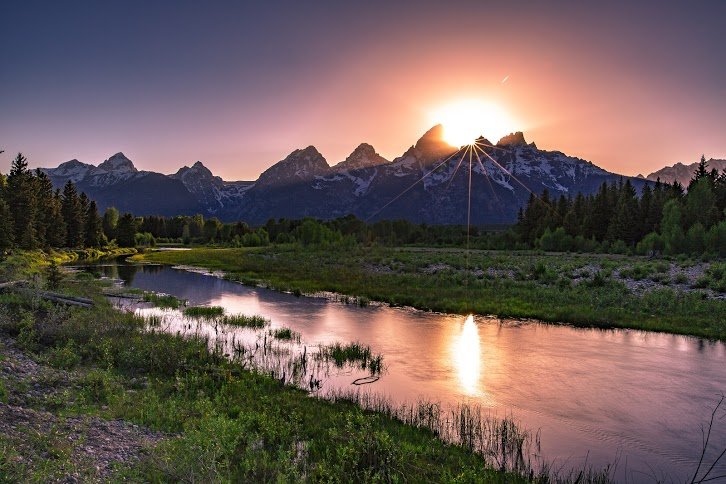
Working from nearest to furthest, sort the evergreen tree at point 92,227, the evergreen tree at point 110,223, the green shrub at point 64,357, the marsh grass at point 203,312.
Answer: the green shrub at point 64,357, the marsh grass at point 203,312, the evergreen tree at point 92,227, the evergreen tree at point 110,223

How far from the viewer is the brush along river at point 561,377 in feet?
45.4

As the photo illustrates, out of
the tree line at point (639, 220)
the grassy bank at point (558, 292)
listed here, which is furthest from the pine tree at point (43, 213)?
the tree line at point (639, 220)

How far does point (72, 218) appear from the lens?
336 ft

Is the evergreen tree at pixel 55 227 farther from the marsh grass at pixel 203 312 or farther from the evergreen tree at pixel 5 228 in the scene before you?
the marsh grass at pixel 203 312

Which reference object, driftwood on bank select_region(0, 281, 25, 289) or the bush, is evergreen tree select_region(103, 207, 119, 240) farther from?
the bush

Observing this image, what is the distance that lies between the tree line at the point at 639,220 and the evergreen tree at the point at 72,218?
111 m

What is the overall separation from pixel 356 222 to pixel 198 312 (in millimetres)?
144962

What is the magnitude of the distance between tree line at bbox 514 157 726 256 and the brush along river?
63128 millimetres

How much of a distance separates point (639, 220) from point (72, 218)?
129m

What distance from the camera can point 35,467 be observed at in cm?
856

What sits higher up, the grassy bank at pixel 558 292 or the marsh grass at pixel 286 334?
the grassy bank at pixel 558 292

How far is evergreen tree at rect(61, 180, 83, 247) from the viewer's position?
333 ft

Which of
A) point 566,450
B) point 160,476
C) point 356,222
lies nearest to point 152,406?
point 160,476

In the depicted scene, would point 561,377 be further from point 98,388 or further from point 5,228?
point 5,228
